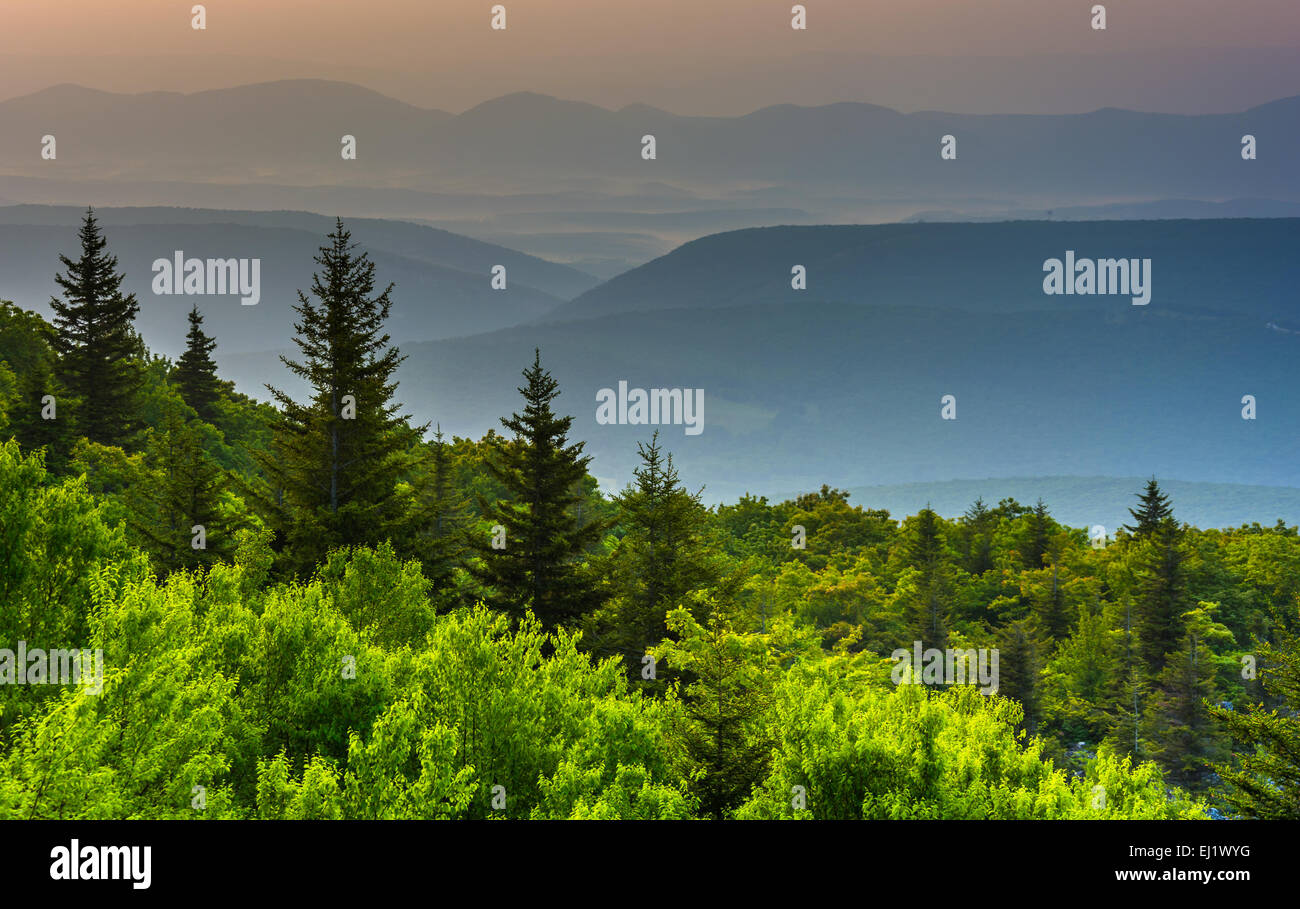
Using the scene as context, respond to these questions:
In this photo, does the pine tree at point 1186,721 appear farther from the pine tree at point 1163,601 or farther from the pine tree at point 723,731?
the pine tree at point 723,731

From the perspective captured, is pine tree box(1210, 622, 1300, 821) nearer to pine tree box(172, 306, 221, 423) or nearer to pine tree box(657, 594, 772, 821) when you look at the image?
pine tree box(657, 594, 772, 821)

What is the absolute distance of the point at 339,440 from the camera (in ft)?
140

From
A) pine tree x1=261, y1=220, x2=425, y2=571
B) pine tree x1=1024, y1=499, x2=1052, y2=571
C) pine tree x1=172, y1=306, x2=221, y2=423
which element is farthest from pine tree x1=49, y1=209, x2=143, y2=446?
pine tree x1=1024, y1=499, x2=1052, y2=571

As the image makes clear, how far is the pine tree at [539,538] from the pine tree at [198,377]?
57631 millimetres

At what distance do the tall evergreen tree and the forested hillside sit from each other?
0.15 metres

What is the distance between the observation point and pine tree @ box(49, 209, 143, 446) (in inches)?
2616

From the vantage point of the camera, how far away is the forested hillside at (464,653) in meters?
22.2

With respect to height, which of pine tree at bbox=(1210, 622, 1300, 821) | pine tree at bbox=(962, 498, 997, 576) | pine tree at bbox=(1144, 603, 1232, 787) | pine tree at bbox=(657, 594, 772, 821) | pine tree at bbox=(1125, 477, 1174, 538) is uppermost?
pine tree at bbox=(1125, 477, 1174, 538)

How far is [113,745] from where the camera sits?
2042 centimetres
